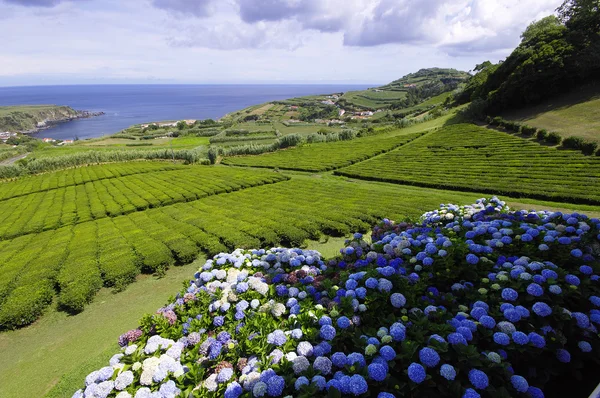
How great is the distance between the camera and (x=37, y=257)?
15633 mm

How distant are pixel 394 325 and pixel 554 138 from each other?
38.0 metres

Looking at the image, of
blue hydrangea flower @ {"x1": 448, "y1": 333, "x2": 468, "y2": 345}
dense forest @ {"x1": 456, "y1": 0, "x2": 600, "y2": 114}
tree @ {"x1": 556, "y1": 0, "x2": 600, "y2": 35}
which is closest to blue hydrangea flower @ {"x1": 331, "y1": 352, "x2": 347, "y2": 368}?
blue hydrangea flower @ {"x1": 448, "y1": 333, "x2": 468, "y2": 345}

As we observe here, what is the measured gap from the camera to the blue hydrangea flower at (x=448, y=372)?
338 cm

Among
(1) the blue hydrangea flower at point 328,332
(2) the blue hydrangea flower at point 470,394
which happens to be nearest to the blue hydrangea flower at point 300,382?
(1) the blue hydrangea flower at point 328,332

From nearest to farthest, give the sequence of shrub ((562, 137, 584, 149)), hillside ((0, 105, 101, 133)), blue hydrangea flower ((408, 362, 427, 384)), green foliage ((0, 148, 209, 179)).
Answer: blue hydrangea flower ((408, 362, 427, 384)), shrub ((562, 137, 584, 149)), green foliage ((0, 148, 209, 179)), hillside ((0, 105, 101, 133))

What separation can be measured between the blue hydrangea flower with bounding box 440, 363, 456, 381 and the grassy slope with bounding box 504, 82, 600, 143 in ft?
120

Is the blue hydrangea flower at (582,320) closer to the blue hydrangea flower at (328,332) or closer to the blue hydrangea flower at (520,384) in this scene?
the blue hydrangea flower at (520,384)

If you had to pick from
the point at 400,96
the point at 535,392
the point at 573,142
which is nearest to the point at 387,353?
the point at 535,392

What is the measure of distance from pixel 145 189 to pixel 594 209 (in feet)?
129

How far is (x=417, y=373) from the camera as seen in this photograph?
343cm

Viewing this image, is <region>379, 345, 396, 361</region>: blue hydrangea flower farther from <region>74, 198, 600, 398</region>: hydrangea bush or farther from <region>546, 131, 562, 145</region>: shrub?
<region>546, 131, 562, 145</region>: shrub

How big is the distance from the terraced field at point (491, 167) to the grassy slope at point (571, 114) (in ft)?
13.5

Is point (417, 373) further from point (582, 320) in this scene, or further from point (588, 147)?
point (588, 147)

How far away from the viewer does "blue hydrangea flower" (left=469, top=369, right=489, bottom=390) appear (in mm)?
3266
